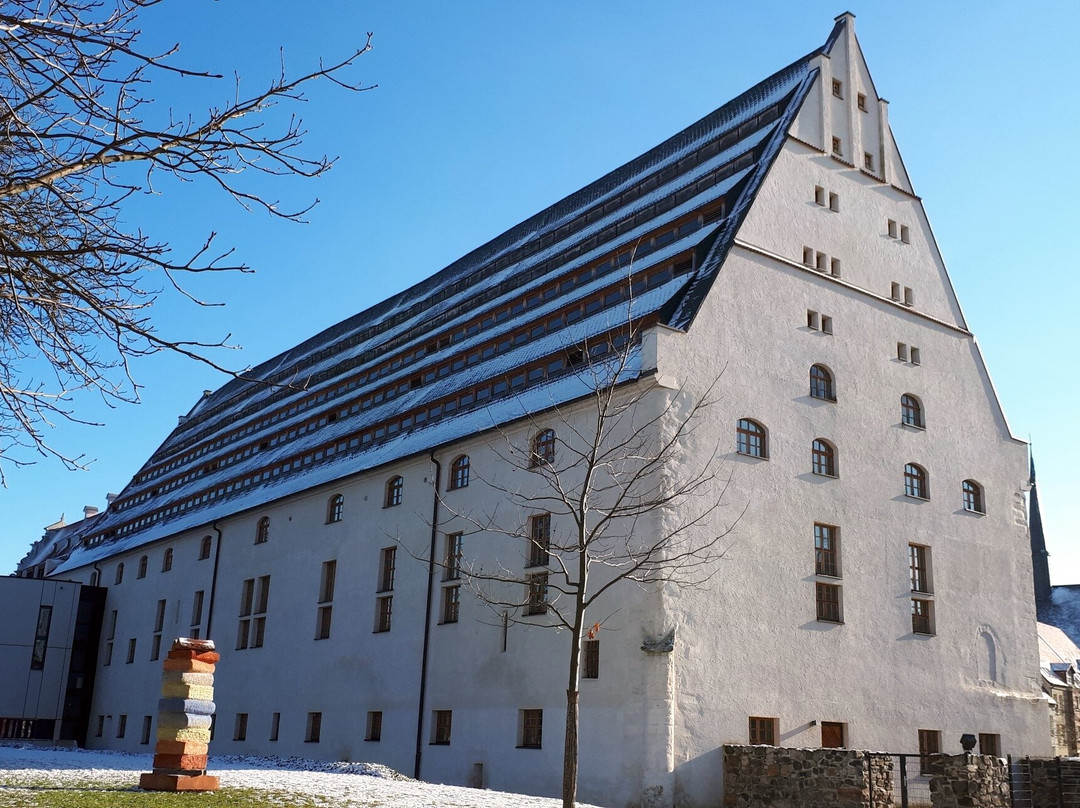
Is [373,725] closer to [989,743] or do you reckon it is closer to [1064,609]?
[989,743]

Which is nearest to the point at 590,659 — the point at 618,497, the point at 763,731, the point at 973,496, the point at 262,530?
the point at 618,497

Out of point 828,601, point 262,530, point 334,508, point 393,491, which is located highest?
point 393,491

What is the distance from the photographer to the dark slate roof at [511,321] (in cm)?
3088

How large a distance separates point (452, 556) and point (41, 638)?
2953 cm

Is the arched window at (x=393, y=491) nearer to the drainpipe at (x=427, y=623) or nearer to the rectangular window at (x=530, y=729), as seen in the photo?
the drainpipe at (x=427, y=623)

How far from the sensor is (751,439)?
28484mm

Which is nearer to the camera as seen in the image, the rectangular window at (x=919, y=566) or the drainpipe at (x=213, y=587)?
the rectangular window at (x=919, y=566)

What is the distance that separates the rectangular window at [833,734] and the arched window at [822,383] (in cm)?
867

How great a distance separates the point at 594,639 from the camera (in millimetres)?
26359

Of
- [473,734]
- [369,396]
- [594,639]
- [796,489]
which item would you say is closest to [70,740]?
[369,396]

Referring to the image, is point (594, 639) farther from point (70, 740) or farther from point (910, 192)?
point (70, 740)

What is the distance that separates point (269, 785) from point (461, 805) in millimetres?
3670

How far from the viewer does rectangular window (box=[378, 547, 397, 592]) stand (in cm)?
3441

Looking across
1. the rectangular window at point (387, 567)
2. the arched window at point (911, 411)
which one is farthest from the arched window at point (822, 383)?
the rectangular window at point (387, 567)
